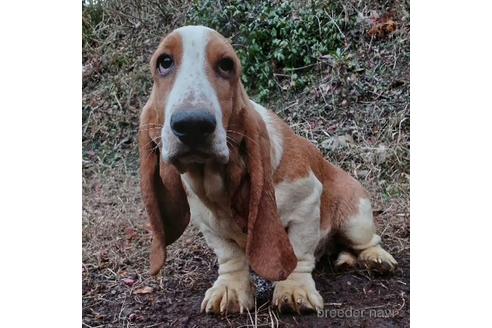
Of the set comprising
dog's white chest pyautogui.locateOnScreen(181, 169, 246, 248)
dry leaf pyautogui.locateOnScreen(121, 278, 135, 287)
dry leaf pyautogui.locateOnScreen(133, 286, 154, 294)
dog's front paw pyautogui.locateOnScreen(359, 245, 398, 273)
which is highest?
dog's white chest pyautogui.locateOnScreen(181, 169, 246, 248)

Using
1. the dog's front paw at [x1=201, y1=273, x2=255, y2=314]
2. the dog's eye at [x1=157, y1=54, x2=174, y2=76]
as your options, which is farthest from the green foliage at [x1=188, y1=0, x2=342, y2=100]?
the dog's front paw at [x1=201, y1=273, x2=255, y2=314]

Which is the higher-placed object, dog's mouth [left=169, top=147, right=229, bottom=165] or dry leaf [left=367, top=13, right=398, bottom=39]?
dry leaf [left=367, top=13, right=398, bottom=39]

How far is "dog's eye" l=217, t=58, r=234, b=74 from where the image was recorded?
2.39 m

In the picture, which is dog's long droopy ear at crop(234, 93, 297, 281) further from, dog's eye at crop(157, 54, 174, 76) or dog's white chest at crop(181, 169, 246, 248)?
dog's eye at crop(157, 54, 174, 76)

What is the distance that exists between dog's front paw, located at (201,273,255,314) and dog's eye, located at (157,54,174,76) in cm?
78

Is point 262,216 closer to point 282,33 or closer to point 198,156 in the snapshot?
point 198,156

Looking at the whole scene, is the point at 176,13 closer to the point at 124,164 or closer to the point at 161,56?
the point at 161,56

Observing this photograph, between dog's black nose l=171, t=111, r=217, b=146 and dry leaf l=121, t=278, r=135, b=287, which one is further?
dry leaf l=121, t=278, r=135, b=287

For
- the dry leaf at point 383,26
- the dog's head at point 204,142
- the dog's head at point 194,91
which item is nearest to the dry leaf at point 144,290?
the dog's head at point 204,142

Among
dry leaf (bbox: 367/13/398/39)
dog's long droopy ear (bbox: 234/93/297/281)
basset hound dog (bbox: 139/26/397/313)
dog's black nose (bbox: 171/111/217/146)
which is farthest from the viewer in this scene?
dry leaf (bbox: 367/13/398/39)

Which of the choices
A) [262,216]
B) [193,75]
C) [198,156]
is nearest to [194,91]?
[193,75]

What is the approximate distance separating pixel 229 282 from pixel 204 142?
0.65 metres

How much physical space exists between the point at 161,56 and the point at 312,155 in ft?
2.38

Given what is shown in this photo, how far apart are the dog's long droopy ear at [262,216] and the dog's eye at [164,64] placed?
0.28m
